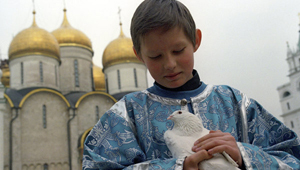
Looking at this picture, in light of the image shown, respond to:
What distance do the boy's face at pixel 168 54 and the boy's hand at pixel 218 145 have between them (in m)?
0.31

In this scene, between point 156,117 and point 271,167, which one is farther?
point 156,117

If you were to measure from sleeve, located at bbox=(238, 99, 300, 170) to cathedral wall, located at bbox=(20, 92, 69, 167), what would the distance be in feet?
51.4

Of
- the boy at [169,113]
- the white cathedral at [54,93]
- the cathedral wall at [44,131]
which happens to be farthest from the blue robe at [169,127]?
the cathedral wall at [44,131]

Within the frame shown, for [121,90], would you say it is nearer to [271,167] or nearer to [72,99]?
[72,99]


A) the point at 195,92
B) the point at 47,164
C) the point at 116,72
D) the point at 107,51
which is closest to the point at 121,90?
the point at 116,72

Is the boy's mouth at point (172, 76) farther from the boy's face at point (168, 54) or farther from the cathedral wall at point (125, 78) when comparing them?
the cathedral wall at point (125, 78)

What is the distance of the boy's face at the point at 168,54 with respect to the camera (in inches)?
56.0

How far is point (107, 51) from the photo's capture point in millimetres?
20438

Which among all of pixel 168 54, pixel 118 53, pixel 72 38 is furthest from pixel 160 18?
pixel 72 38

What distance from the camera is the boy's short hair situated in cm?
141

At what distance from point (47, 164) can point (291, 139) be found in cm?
1593

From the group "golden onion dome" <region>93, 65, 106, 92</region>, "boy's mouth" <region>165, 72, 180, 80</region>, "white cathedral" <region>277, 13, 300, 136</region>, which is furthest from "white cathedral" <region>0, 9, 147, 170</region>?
"white cathedral" <region>277, 13, 300, 136</region>

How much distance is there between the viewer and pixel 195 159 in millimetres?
1302

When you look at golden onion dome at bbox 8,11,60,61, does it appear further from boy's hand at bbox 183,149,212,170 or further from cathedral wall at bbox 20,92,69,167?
boy's hand at bbox 183,149,212,170
